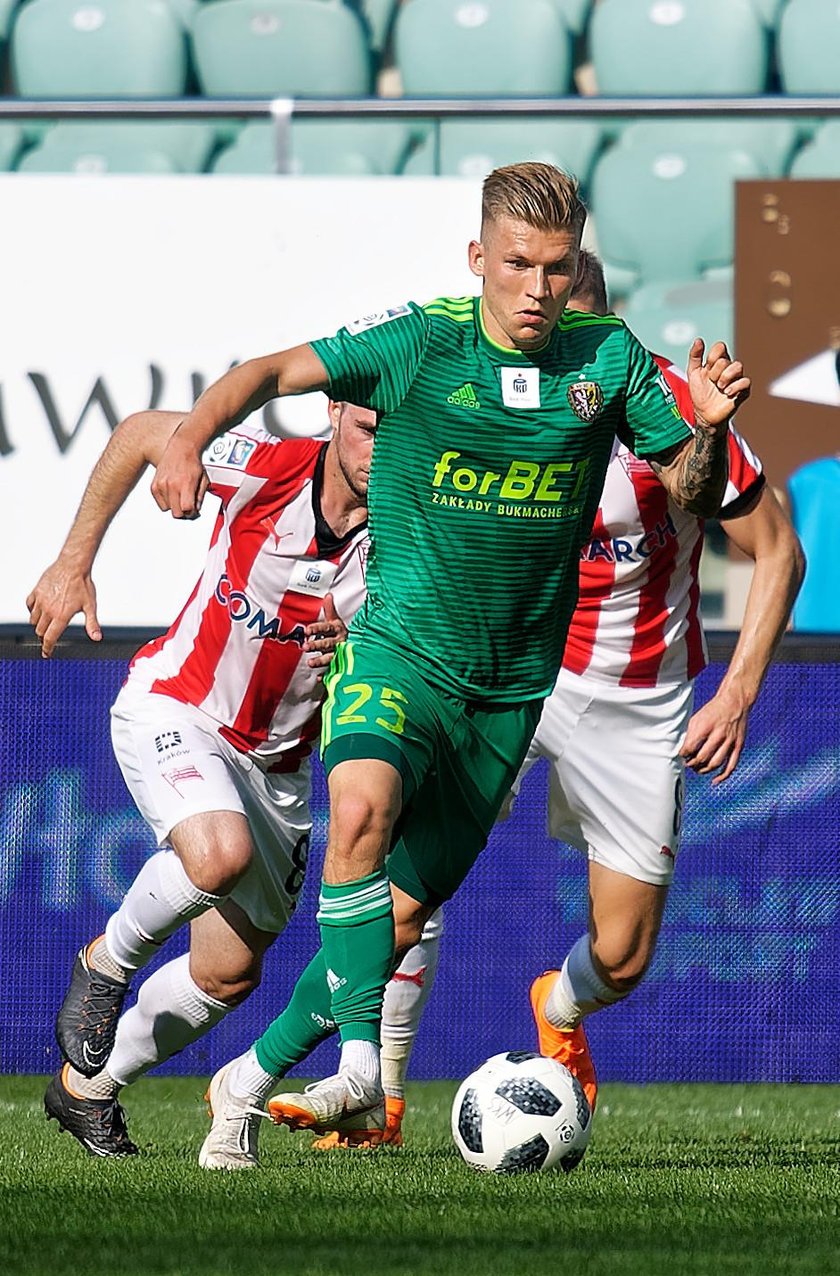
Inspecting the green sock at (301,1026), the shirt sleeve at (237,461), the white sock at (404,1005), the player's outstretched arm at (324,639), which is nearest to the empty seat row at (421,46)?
the shirt sleeve at (237,461)

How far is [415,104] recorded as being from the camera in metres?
8.19

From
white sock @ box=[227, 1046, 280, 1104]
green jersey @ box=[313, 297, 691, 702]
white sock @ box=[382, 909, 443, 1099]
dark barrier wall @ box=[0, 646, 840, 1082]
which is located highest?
green jersey @ box=[313, 297, 691, 702]

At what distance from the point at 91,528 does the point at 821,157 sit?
4008mm

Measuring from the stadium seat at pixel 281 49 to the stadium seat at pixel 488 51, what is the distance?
0.25 metres

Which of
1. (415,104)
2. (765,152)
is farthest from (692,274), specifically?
(415,104)

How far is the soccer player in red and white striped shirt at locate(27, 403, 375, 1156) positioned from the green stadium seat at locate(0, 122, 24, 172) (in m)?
3.40

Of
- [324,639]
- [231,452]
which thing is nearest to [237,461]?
[231,452]

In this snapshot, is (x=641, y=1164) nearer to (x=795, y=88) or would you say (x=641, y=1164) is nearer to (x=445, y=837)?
(x=445, y=837)

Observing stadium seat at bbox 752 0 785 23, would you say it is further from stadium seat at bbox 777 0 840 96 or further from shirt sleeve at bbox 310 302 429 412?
shirt sleeve at bbox 310 302 429 412

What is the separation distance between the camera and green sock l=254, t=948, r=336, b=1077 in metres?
4.57

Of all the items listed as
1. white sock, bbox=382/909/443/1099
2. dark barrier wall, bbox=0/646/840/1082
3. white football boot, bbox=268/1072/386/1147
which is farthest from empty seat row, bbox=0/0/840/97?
white football boot, bbox=268/1072/386/1147

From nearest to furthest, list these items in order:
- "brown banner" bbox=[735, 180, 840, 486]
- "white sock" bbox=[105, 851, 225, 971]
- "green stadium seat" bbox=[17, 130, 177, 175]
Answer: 1. "white sock" bbox=[105, 851, 225, 971]
2. "brown banner" bbox=[735, 180, 840, 486]
3. "green stadium seat" bbox=[17, 130, 177, 175]

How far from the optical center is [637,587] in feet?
18.8

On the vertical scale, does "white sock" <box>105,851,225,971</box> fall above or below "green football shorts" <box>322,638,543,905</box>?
below
